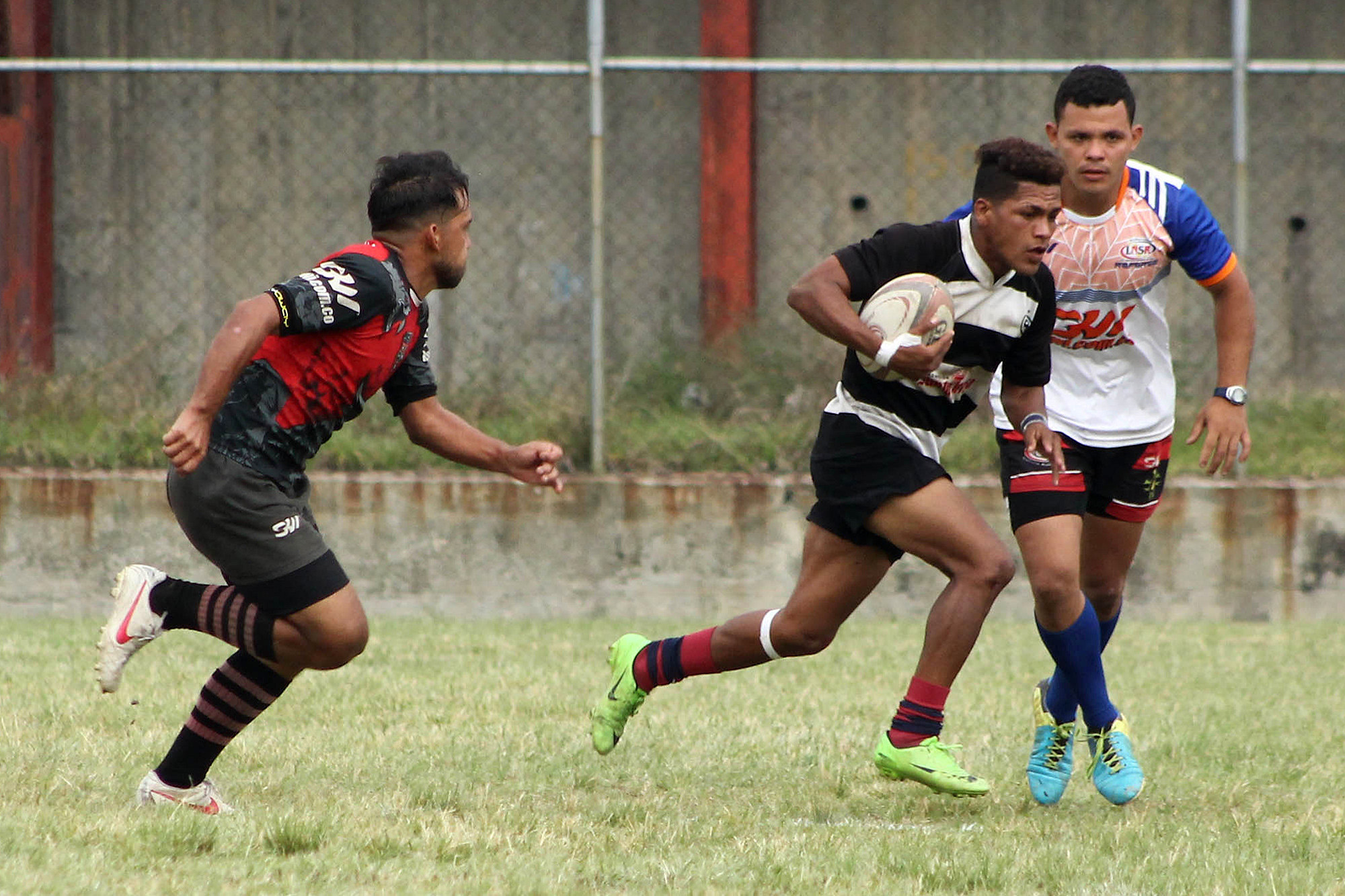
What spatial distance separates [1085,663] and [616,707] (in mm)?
1415

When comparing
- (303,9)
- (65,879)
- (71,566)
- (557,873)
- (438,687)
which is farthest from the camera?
(303,9)

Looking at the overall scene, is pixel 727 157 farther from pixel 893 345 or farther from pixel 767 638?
pixel 893 345

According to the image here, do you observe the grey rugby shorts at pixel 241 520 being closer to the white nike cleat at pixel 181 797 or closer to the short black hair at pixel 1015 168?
the white nike cleat at pixel 181 797

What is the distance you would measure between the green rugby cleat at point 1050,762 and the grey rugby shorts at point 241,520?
83.1 inches

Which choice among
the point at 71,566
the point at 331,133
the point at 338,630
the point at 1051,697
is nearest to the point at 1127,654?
the point at 1051,697

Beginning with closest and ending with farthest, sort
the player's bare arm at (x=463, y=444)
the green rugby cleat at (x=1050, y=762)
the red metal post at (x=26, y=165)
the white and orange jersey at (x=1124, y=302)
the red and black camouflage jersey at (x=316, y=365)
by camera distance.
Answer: the red and black camouflage jersey at (x=316, y=365) < the player's bare arm at (x=463, y=444) < the green rugby cleat at (x=1050, y=762) < the white and orange jersey at (x=1124, y=302) < the red metal post at (x=26, y=165)

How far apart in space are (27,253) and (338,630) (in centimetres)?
831

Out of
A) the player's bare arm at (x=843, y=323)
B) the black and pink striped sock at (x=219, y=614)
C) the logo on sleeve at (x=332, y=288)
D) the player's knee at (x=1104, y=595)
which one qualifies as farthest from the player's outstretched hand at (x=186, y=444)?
the player's knee at (x=1104, y=595)

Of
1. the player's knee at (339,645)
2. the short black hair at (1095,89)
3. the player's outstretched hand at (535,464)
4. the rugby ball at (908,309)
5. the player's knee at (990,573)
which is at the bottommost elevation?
the player's knee at (339,645)

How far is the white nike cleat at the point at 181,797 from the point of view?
4156 millimetres

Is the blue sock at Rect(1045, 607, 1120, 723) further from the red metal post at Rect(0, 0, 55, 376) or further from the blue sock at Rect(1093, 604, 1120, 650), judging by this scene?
the red metal post at Rect(0, 0, 55, 376)

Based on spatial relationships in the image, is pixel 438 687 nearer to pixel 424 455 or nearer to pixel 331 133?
pixel 424 455

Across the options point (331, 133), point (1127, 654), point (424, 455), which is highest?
point (331, 133)

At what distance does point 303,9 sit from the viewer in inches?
481
